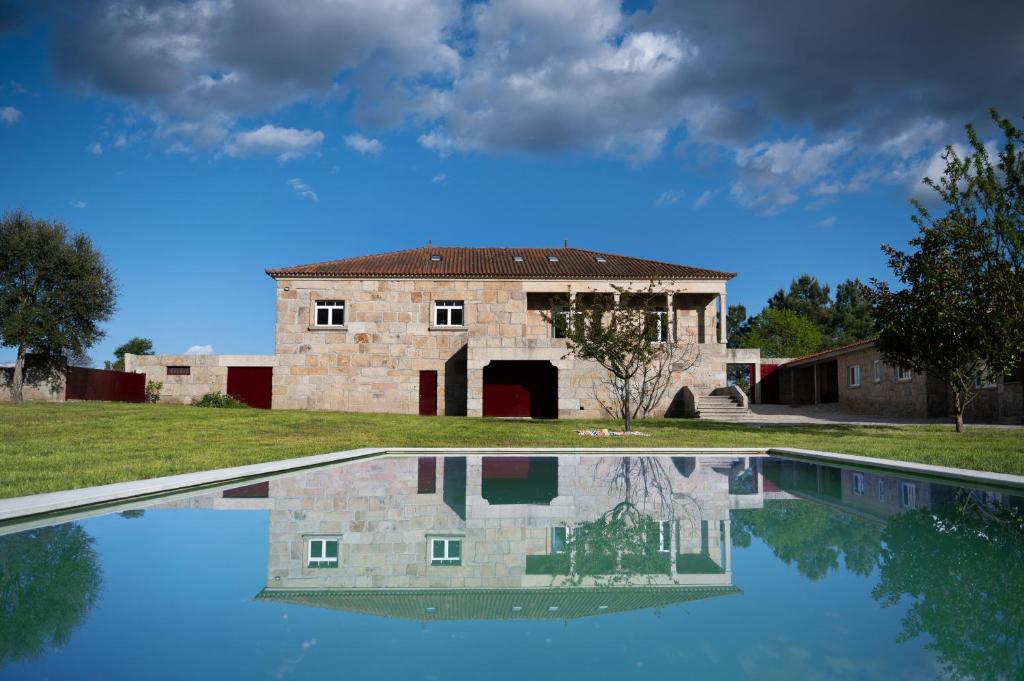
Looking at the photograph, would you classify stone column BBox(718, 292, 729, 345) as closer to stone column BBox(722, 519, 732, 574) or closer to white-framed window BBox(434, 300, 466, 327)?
white-framed window BBox(434, 300, 466, 327)

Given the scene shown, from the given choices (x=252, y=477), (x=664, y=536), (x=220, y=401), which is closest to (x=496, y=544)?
(x=664, y=536)

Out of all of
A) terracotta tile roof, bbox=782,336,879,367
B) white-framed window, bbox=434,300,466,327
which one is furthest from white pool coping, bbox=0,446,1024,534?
terracotta tile roof, bbox=782,336,879,367

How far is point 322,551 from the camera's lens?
18.7 ft

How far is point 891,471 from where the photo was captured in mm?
11773

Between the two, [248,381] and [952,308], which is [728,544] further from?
[248,381]

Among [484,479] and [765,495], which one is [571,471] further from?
[765,495]

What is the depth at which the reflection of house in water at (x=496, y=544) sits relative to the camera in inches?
174

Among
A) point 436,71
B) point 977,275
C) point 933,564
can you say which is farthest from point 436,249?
point 933,564

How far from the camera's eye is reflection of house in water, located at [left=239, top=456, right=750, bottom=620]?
4430 mm

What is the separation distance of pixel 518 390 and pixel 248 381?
1416 cm

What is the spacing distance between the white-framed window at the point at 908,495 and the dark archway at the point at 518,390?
22800 millimetres

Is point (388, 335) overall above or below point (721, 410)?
above

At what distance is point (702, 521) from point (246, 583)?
4.79 m

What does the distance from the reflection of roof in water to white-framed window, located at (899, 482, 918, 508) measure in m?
5.25
